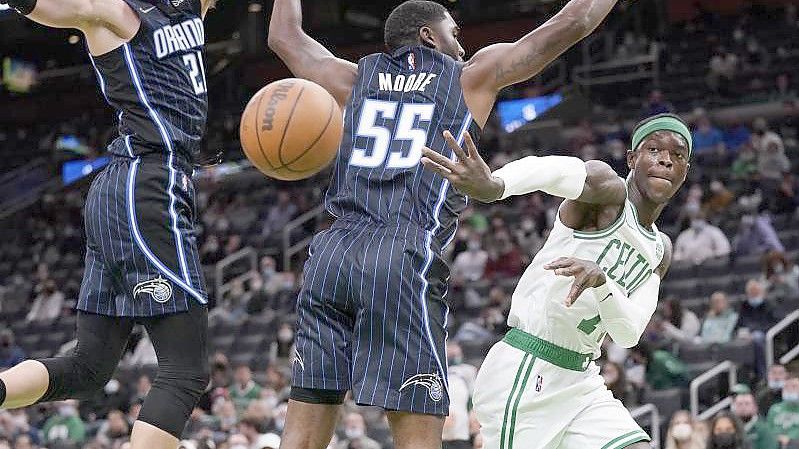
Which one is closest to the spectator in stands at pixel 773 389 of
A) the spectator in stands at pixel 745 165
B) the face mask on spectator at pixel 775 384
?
the face mask on spectator at pixel 775 384

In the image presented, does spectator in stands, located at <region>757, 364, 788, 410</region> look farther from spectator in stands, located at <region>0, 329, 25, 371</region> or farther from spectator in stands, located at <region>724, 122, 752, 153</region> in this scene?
spectator in stands, located at <region>0, 329, 25, 371</region>

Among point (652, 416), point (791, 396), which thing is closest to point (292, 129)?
point (791, 396)

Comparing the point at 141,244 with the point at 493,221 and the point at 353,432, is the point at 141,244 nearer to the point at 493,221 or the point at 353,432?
the point at 353,432

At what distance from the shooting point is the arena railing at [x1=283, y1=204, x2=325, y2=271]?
20875 millimetres

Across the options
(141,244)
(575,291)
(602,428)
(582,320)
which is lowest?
(602,428)

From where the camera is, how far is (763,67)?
74.7ft

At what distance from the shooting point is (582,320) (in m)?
5.56

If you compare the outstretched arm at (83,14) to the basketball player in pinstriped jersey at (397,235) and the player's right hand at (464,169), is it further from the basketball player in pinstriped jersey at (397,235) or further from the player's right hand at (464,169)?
the player's right hand at (464,169)

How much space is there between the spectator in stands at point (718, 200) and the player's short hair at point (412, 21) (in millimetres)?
12345

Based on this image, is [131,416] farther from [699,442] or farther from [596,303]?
[596,303]

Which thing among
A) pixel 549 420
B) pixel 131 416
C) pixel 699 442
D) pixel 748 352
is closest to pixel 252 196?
pixel 131 416

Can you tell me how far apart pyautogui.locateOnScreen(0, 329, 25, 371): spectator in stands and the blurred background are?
5 cm

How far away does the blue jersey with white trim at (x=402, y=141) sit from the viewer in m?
4.98

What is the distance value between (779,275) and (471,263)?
16.5 ft
